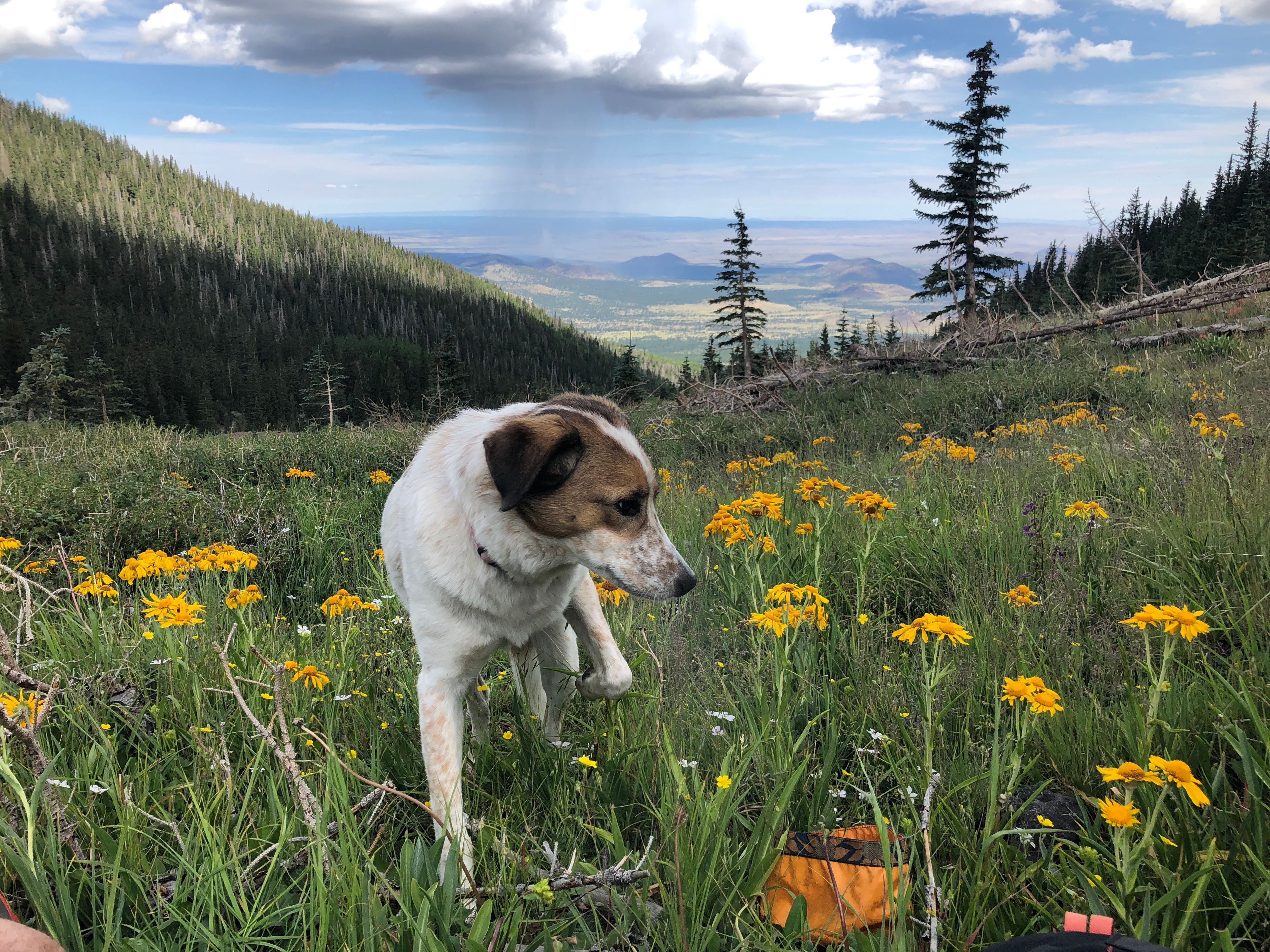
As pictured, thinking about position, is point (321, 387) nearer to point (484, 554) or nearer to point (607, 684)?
point (484, 554)

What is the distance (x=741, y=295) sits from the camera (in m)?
42.7

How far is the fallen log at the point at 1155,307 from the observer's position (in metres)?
13.6

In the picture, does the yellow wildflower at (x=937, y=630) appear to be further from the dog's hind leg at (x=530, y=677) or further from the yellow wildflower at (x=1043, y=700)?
the dog's hind leg at (x=530, y=677)

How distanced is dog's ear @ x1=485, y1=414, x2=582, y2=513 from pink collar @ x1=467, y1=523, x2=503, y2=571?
7.8 inches

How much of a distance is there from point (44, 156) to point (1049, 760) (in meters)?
245

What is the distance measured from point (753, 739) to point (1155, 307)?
15.5m

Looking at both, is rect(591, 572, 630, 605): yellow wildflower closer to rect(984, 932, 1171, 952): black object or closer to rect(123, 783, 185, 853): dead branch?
rect(123, 783, 185, 853): dead branch

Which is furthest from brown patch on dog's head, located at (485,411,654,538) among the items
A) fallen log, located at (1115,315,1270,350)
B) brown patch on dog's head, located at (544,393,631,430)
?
fallen log, located at (1115,315,1270,350)

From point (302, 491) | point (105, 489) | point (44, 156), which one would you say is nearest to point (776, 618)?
point (302, 491)

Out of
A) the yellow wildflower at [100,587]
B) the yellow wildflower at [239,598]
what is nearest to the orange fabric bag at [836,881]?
the yellow wildflower at [239,598]

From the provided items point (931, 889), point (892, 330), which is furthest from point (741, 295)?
point (931, 889)

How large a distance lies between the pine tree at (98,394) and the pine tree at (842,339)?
205ft

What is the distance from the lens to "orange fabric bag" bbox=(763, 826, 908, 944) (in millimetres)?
1988

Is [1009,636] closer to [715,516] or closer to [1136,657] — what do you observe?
[1136,657]
